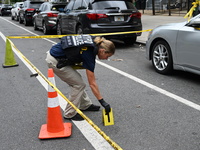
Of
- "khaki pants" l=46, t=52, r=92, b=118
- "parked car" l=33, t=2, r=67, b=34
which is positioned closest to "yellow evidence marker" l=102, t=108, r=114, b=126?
"khaki pants" l=46, t=52, r=92, b=118

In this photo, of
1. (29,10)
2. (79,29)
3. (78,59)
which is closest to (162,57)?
(78,59)

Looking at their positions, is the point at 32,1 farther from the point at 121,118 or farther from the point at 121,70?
the point at 121,118

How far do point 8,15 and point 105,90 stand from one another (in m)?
35.1

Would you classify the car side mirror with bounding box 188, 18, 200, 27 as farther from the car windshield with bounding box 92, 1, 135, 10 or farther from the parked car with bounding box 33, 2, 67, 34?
the parked car with bounding box 33, 2, 67, 34

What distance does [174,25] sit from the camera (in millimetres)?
6000

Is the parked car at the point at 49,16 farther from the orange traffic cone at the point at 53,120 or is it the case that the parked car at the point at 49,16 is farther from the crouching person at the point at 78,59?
the orange traffic cone at the point at 53,120

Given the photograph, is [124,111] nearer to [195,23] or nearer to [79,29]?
[195,23]

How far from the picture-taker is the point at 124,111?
4.30 meters

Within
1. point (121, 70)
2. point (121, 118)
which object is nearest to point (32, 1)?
point (121, 70)

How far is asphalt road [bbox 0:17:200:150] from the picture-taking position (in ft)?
11.0

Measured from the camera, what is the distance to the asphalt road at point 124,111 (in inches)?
133

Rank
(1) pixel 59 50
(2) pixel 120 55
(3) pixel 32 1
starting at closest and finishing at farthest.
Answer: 1. (1) pixel 59 50
2. (2) pixel 120 55
3. (3) pixel 32 1

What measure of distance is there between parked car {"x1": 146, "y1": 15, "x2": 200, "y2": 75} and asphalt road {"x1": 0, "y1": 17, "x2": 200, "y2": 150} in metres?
0.32

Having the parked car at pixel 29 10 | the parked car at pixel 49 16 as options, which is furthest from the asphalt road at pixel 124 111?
the parked car at pixel 29 10
